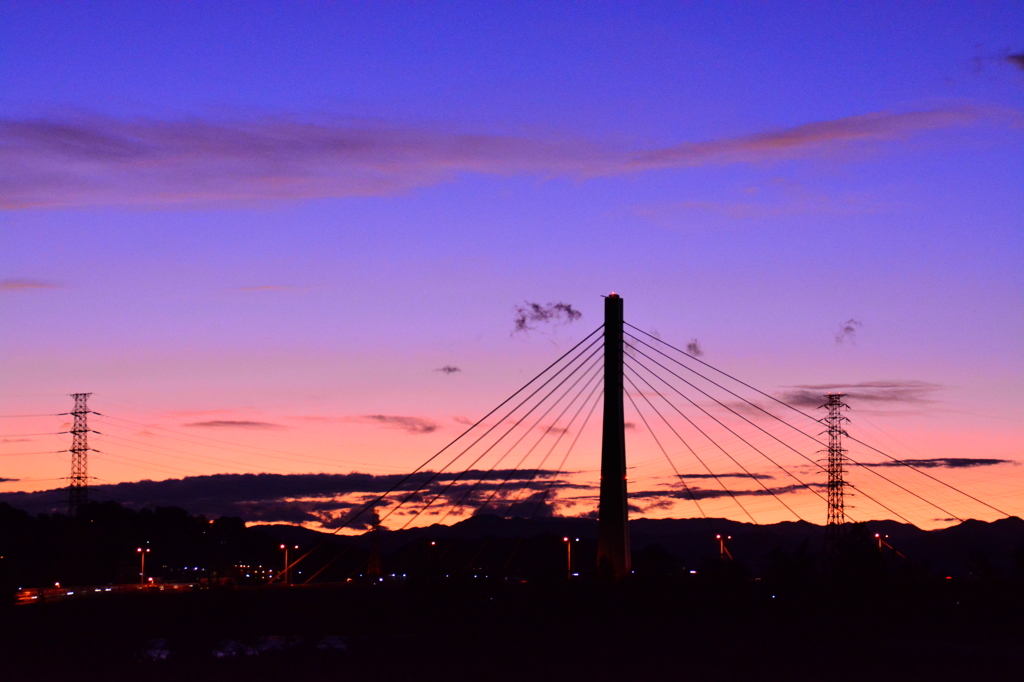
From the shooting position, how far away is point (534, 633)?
5384cm

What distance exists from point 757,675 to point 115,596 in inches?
2154

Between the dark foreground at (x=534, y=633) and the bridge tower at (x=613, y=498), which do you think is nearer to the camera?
the dark foreground at (x=534, y=633)

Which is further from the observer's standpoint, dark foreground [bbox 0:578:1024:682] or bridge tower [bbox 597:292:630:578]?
bridge tower [bbox 597:292:630:578]

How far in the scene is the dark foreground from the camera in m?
40.9

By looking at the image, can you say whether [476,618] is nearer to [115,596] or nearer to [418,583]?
[418,583]

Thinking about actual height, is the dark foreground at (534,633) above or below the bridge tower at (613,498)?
below

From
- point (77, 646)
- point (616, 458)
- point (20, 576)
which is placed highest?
point (616, 458)

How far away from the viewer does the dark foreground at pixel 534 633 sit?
4094 cm

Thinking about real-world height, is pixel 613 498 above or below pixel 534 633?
above

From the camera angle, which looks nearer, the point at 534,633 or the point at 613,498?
the point at 534,633

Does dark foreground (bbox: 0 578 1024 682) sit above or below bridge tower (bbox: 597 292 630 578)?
below

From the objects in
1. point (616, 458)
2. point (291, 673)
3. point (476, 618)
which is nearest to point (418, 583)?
point (476, 618)

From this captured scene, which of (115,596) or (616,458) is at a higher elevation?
(616,458)

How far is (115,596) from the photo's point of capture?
78.9 meters
